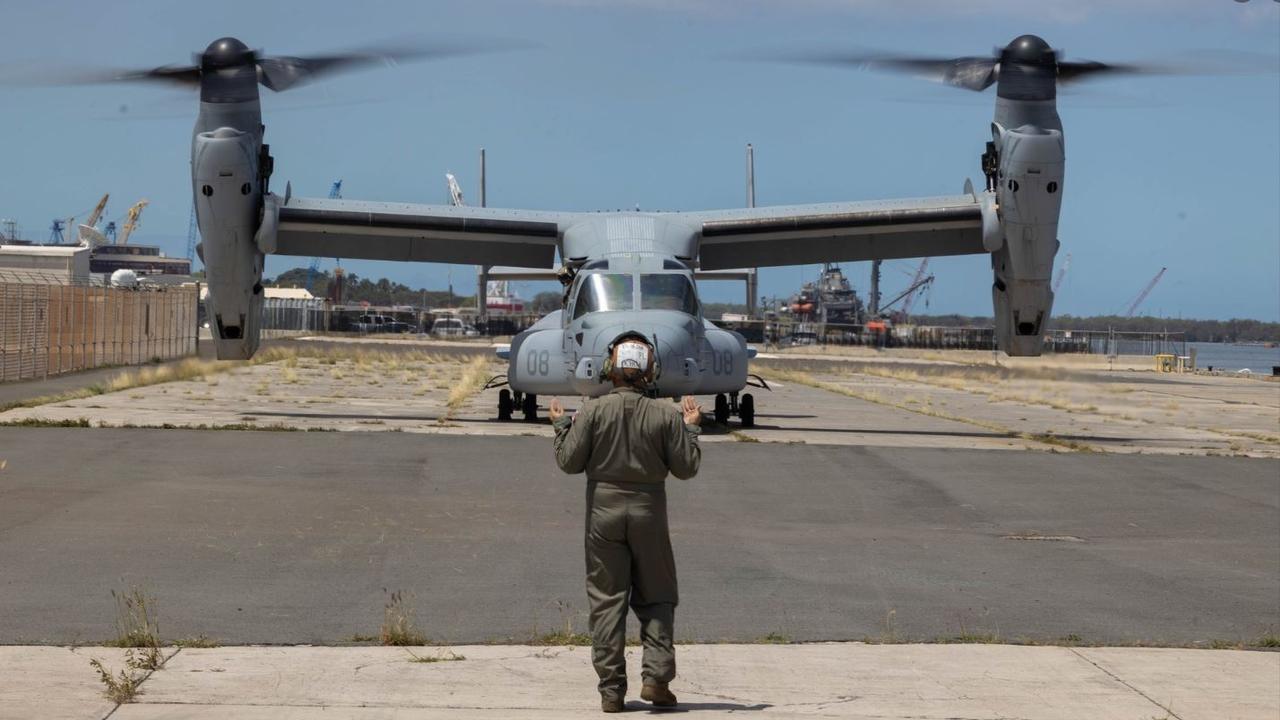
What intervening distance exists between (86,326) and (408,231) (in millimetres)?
17076

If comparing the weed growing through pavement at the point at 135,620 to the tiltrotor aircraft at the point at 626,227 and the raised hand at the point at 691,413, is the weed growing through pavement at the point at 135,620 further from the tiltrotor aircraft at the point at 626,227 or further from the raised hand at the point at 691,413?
the tiltrotor aircraft at the point at 626,227

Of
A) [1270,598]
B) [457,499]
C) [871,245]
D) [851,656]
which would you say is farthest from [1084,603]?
[871,245]

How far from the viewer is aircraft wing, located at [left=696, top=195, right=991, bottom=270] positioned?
81.4ft

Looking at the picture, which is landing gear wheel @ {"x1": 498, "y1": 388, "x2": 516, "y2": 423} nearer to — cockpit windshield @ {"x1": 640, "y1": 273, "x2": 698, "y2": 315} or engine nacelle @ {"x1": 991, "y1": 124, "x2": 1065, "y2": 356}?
cockpit windshield @ {"x1": 640, "y1": 273, "x2": 698, "y2": 315}

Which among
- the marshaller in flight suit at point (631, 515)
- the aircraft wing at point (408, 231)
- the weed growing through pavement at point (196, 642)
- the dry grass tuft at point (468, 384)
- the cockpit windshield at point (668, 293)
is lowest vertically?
the weed growing through pavement at point (196, 642)

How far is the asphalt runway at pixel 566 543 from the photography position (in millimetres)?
8961

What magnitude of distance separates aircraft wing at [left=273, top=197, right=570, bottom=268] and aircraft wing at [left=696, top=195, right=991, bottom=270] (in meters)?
3.06

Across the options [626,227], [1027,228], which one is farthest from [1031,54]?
[626,227]

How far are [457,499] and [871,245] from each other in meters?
15.2

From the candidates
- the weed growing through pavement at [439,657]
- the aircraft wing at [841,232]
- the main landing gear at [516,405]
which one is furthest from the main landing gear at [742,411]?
the weed growing through pavement at [439,657]

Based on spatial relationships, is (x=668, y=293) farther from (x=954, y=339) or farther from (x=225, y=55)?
(x=954, y=339)

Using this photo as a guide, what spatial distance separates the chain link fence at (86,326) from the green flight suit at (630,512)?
29344 millimetres

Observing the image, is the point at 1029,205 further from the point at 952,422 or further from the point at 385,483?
the point at 385,483

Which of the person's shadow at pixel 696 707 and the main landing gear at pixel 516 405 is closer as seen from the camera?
the person's shadow at pixel 696 707
